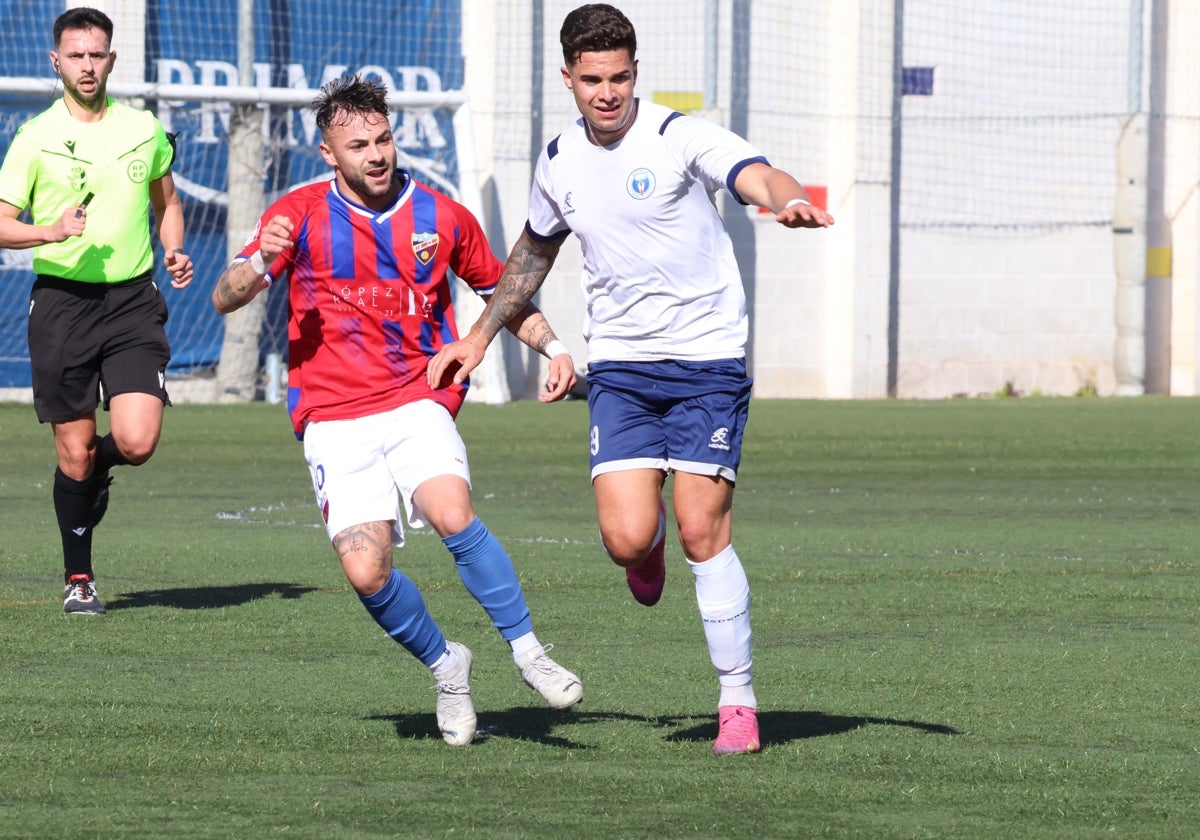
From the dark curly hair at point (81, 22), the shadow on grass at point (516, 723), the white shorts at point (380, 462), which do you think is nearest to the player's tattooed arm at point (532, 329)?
the white shorts at point (380, 462)

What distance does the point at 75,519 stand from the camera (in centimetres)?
750

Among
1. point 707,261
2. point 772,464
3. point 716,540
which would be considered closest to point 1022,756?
point 716,540

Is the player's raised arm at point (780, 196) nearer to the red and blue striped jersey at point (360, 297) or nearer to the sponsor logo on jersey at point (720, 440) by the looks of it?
the sponsor logo on jersey at point (720, 440)

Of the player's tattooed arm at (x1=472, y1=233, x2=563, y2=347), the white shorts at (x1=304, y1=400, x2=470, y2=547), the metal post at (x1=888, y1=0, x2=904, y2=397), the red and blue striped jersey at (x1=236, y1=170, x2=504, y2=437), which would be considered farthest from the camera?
the metal post at (x1=888, y1=0, x2=904, y2=397)

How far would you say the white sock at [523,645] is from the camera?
16.8 feet

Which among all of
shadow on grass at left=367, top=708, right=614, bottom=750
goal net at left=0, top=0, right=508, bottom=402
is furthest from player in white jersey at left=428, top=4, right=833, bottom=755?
goal net at left=0, top=0, right=508, bottom=402

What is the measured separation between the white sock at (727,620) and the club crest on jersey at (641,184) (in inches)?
37.2

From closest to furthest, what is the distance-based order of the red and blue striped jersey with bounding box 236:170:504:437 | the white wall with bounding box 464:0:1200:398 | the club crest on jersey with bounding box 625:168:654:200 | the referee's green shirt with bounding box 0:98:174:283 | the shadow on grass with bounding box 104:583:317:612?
the club crest on jersey with bounding box 625:168:654:200 → the red and blue striped jersey with bounding box 236:170:504:437 → the referee's green shirt with bounding box 0:98:174:283 → the shadow on grass with bounding box 104:583:317:612 → the white wall with bounding box 464:0:1200:398

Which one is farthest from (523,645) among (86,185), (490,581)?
(86,185)

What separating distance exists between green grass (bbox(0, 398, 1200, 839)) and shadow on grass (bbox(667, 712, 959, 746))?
1cm

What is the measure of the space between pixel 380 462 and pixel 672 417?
2.63ft

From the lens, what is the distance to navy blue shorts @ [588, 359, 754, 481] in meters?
5.07

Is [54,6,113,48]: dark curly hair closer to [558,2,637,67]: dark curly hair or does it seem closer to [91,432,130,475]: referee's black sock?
[91,432,130,475]: referee's black sock

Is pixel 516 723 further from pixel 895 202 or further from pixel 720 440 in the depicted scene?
pixel 895 202
